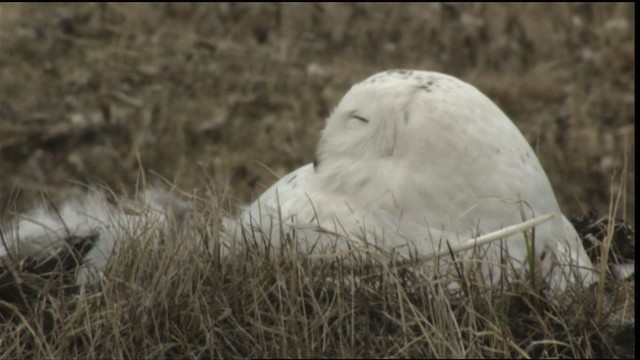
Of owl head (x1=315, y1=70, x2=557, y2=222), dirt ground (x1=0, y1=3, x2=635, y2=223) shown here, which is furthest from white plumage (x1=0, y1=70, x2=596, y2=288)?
dirt ground (x1=0, y1=3, x2=635, y2=223)

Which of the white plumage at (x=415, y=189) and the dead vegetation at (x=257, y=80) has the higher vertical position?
the white plumage at (x=415, y=189)

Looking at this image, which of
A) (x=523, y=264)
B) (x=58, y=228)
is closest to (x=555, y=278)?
(x=523, y=264)

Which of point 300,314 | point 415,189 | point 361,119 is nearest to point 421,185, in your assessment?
point 415,189

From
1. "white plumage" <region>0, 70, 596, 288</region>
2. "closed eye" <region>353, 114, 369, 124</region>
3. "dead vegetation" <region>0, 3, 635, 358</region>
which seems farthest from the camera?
"dead vegetation" <region>0, 3, 635, 358</region>

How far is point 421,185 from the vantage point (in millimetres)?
2877

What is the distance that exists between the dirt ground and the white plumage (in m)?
2.62

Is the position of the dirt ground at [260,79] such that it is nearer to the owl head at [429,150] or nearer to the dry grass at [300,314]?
the owl head at [429,150]

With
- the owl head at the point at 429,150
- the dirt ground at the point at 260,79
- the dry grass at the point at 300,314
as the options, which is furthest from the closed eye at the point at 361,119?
the dirt ground at the point at 260,79

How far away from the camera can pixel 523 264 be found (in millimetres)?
2652

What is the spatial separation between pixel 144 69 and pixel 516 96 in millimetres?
2099

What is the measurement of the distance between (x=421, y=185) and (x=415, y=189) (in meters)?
0.02

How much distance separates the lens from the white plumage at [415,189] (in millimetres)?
2752

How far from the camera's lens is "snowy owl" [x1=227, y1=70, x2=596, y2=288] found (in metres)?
2.76

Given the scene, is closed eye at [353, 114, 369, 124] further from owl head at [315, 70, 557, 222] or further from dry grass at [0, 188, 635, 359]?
Result: dry grass at [0, 188, 635, 359]
